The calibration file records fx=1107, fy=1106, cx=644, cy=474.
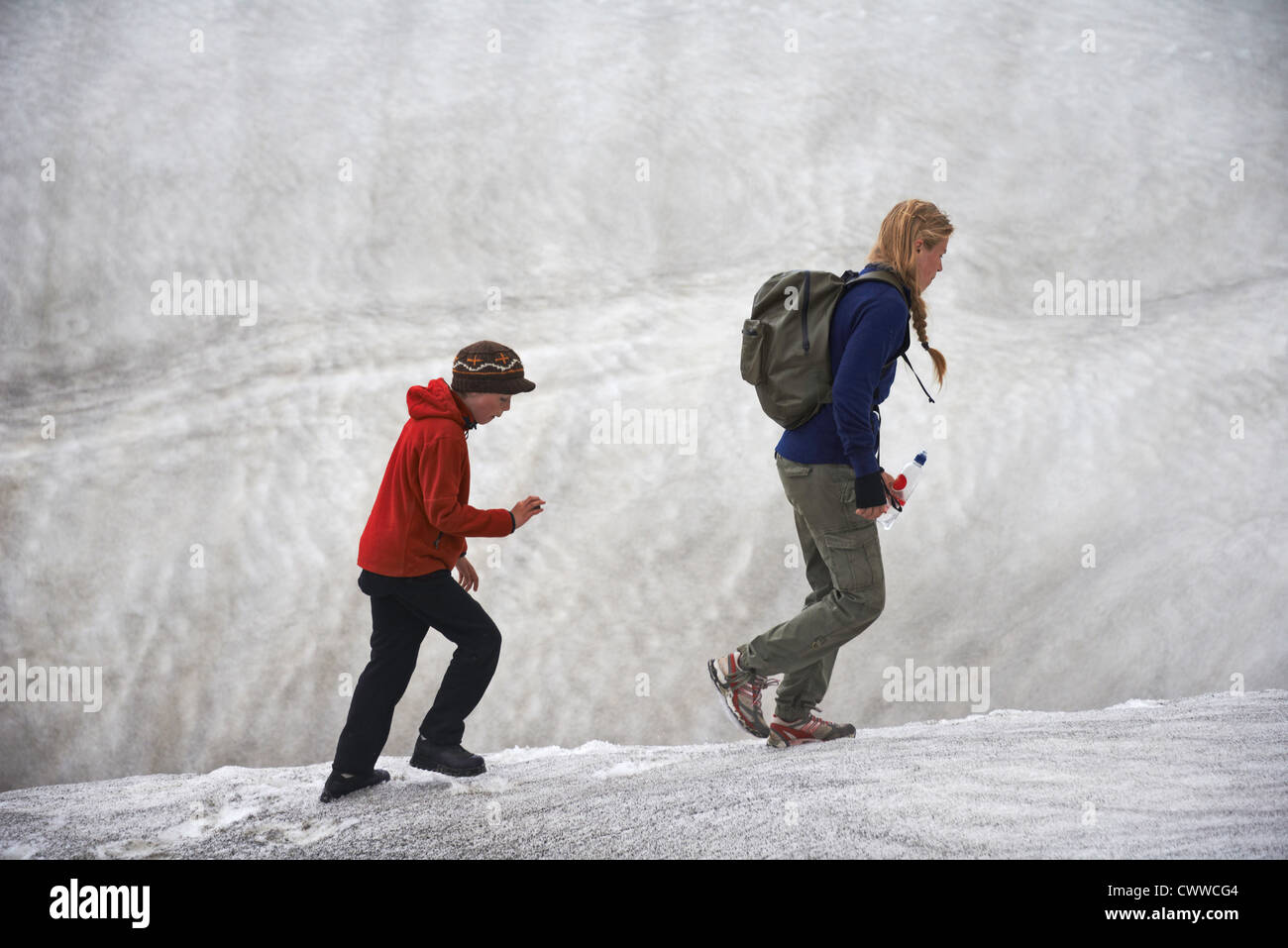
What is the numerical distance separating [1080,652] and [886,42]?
4171mm

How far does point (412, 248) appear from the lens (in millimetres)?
6746

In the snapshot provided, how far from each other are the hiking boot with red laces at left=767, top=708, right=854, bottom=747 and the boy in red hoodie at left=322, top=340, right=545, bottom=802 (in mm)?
1006

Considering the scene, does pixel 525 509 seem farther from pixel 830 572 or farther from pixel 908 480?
pixel 908 480

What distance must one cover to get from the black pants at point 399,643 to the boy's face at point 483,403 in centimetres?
50

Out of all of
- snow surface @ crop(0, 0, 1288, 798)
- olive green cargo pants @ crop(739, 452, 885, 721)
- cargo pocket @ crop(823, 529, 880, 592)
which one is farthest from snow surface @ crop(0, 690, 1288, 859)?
snow surface @ crop(0, 0, 1288, 798)

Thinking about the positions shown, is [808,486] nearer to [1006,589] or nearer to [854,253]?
[1006,589]

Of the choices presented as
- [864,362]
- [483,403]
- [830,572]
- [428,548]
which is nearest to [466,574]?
[428,548]

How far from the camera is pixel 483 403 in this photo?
11.0 ft

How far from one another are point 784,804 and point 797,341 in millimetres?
1366

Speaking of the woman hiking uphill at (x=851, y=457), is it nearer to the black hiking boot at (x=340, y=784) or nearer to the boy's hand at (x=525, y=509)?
the boy's hand at (x=525, y=509)

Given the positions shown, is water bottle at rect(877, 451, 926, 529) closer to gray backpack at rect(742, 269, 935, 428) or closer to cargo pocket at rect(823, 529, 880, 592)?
cargo pocket at rect(823, 529, 880, 592)

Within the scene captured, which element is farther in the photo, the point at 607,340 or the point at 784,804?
the point at 607,340

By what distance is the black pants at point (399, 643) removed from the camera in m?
3.36

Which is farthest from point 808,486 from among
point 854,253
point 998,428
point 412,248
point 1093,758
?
point 412,248
